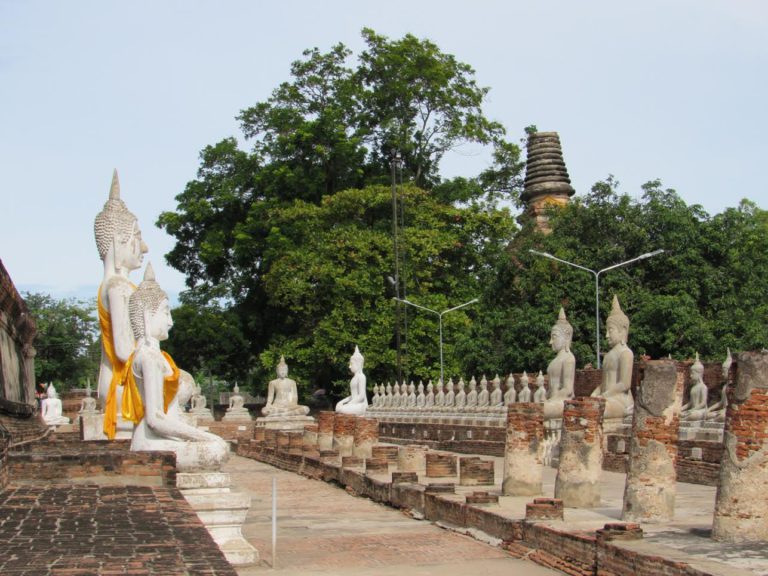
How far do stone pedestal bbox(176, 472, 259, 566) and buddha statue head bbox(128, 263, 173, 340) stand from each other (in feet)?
4.57

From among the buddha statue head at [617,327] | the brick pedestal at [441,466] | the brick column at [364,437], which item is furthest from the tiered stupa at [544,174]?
the brick pedestal at [441,466]

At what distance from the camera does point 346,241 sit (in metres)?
38.9

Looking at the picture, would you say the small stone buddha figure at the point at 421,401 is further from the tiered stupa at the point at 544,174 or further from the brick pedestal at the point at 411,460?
the tiered stupa at the point at 544,174

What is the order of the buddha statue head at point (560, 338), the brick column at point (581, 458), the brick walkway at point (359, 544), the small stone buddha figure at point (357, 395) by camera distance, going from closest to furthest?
the brick walkway at point (359, 544) < the brick column at point (581, 458) < the buddha statue head at point (560, 338) < the small stone buddha figure at point (357, 395)

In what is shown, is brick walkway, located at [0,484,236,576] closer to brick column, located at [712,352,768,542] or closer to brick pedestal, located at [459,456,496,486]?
brick column, located at [712,352,768,542]

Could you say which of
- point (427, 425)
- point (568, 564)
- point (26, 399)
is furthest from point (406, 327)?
point (568, 564)

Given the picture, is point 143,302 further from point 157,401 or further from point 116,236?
point 116,236

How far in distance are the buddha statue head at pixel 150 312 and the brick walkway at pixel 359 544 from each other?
A: 7.04 feet

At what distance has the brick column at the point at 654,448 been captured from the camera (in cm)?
1082

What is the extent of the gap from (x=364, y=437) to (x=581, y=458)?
34.1 feet

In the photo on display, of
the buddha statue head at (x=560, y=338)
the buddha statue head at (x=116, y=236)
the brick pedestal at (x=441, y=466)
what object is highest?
the buddha statue head at (x=116, y=236)

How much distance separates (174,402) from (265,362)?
2881 cm

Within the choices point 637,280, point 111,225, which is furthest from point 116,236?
point 637,280

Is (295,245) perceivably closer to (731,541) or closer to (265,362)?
(265,362)
